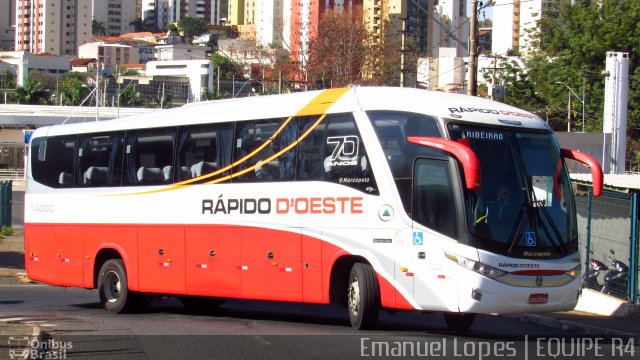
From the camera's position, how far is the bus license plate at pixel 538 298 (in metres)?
12.0

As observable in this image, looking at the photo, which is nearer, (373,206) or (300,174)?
(373,206)

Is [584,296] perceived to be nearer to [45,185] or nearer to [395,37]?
[45,185]

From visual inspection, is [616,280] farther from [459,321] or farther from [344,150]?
[344,150]

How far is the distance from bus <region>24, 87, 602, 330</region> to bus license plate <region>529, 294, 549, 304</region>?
33 mm

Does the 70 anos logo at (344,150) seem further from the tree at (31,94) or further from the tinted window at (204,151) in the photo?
the tree at (31,94)

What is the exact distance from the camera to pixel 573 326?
14.3 m

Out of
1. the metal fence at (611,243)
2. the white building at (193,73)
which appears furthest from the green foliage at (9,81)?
the metal fence at (611,243)

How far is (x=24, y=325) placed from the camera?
509 inches

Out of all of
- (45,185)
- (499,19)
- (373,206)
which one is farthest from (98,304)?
(499,19)

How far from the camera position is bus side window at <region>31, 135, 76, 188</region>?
18.8 metres

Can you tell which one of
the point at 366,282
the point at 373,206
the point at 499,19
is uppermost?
the point at 499,19

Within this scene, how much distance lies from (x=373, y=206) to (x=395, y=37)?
4877 cm

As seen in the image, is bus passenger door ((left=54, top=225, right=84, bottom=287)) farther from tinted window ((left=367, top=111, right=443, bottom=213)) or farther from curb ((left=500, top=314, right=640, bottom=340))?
curb ((left=500, top=314, right=640, bottom=340))

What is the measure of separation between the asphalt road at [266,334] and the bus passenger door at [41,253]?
1.00 m
